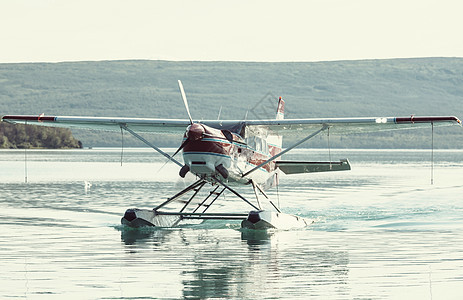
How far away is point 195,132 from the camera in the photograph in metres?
14.1

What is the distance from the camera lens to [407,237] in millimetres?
14055

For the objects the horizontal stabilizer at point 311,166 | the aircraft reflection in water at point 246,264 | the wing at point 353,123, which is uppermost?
the wing at point 353,123

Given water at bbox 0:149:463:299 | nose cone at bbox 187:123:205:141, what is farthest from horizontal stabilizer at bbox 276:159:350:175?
nose cone at bbox 187:123:205:141

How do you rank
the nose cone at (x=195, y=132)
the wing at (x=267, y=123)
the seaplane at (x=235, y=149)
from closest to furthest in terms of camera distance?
the nose cone at (x=195, y=132) < the seaplane at (x=235, y=149) < the wing at (x=267, y=123)

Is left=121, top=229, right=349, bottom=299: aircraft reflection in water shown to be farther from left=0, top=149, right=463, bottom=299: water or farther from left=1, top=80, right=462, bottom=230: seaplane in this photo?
left=1, top=80, right=462, bottom=230: seaplane

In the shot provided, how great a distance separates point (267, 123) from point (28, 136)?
9065 cm

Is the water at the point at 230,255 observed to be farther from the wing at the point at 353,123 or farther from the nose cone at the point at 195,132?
the wing at the point at 353,123

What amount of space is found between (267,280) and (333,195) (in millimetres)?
17985

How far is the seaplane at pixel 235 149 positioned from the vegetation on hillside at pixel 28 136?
8674 cm

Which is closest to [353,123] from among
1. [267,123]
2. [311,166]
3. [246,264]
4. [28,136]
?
[267,123]

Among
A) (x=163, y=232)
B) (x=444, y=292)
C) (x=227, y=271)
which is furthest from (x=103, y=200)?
(x=444, y=292)

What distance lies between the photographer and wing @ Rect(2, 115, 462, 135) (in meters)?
15.6

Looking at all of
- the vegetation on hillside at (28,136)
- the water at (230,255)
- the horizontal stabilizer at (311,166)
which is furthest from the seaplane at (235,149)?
the vegetation on hillside at (28,136)

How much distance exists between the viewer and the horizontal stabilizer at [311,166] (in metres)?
17.2
